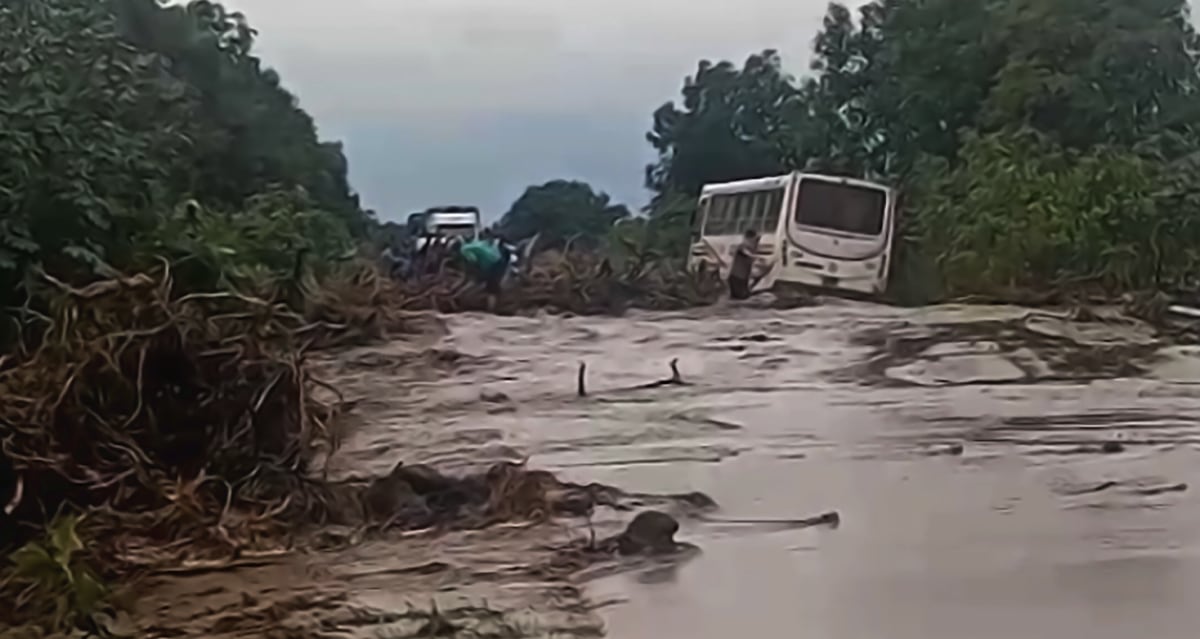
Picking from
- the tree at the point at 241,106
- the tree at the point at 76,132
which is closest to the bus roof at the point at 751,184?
the tree at the point at 241,106

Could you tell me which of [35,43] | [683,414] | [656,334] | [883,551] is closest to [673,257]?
[656,334]

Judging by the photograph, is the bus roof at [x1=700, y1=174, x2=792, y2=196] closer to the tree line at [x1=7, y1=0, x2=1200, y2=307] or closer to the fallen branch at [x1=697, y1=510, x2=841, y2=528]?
the tree line at [x1=7, y1=0, x2=1200, y2=307]

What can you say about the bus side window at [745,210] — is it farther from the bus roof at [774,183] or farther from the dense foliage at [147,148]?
the dense foliage at [147,148]

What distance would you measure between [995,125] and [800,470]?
116 centimetres

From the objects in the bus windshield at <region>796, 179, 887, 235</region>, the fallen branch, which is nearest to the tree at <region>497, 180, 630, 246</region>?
the bus windshield at <region>796, 179, 887, 235</region>

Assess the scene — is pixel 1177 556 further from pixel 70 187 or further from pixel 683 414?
pixel 70 187

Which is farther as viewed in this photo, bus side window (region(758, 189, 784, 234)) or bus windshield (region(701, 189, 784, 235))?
bus side window (region(758, 189, 784, 234))

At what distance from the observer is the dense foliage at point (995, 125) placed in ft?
12.3

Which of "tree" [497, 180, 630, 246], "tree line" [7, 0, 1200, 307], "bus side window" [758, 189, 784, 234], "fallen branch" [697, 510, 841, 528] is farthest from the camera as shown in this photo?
"bus side window" [758, 189, 784, 234]

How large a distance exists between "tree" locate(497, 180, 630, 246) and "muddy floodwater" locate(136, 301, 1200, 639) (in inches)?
10.8

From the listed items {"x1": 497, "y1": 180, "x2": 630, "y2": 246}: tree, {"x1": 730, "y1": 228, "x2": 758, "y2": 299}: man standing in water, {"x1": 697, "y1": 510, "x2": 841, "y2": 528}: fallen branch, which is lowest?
{"x1": 697, "y1": 510, "x2": 841, "y2": 528}: fallen branch

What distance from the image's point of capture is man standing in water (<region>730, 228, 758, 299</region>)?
4.13 metres

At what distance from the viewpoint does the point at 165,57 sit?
11.3 feet

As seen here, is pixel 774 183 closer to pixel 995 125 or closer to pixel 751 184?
pixel 751 184
